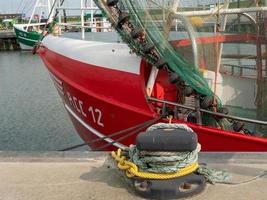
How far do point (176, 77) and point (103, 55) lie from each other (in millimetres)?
1161

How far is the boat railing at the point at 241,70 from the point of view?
5754mm

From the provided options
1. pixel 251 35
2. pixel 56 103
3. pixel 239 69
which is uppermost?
pixel 251 35

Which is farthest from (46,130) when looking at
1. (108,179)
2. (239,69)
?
(108,179)

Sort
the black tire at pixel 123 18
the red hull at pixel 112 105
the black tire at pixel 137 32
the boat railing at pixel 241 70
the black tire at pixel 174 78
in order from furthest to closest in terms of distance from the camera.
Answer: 1. the black tire at pixel 123 18
2. the black tire at pixel 137 32
3. the black tire at pixel 174 78
4. the boat railing at pixel 241 70
5. the red hull at pixel 112 105

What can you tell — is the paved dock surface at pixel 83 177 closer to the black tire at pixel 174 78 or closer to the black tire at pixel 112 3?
the black tire at pixel 174 78

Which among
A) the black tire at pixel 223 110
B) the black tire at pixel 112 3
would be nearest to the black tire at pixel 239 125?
the black tire at pixel 223 110

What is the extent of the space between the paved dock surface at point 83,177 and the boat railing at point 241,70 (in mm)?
1629

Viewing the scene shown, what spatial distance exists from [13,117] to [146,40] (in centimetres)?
948

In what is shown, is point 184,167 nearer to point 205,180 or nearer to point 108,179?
point 205,180

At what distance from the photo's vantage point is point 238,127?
5.82 m

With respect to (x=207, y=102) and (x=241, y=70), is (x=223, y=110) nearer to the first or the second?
(x=207, y=102)

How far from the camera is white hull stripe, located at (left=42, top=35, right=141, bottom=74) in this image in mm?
6160

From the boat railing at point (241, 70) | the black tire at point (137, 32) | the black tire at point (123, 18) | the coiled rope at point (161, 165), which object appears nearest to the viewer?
the coiled rope at point (161, 165)

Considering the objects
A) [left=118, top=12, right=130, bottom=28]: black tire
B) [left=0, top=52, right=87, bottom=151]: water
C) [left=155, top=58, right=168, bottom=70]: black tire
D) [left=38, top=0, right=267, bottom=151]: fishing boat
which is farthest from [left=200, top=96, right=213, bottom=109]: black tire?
[left=0, top=52, right=87, bottom=151]: water
